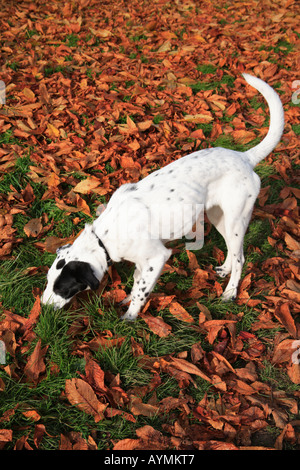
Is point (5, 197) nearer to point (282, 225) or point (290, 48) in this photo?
point (282, 225)

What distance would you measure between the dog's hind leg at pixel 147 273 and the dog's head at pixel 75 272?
13.7 inches

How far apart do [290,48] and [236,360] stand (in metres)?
6.01

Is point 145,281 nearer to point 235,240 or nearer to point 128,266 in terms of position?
point 128,266

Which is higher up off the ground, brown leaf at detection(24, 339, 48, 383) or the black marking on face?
the black marking on face

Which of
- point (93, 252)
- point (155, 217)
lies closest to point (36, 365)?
point (93, 252)

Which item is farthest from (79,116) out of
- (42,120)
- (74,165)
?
(74,165)

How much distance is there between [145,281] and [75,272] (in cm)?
59

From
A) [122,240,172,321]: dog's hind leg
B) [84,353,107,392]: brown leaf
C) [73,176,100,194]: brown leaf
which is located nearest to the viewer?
[84,353,107,392]: brown leaf

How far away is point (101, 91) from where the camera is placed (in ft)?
17.6

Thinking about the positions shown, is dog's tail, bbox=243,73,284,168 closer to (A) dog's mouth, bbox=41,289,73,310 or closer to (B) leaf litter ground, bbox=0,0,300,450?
(B) leaf litter ground, bbox=0,0,300,450

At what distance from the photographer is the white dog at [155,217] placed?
9.00 feet

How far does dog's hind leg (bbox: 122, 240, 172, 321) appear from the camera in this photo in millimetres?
2910

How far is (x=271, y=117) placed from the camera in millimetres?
3193

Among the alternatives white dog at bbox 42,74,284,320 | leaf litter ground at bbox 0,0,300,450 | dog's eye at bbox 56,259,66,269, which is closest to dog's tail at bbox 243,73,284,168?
white dog at bbox 42,74,284,320
